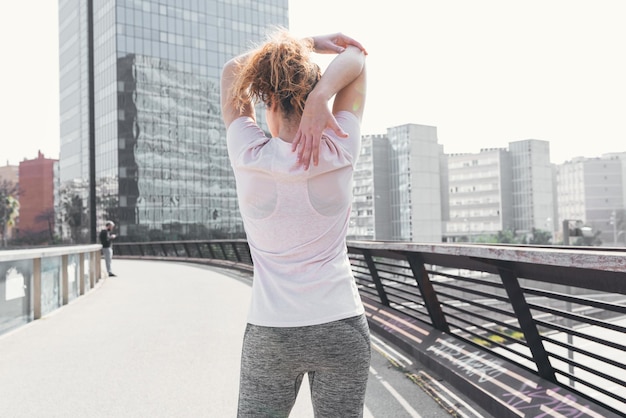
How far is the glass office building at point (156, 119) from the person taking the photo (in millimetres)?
72125

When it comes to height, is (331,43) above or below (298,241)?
above

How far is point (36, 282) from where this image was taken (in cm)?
927

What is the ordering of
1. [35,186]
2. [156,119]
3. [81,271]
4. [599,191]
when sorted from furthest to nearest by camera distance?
[599,191], [35,186], [156,119], [81,271]

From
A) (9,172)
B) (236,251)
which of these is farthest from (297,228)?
(9,172)

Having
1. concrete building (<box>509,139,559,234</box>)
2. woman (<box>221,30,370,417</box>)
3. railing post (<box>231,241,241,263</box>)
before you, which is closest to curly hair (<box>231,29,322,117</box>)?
woman (<box>221,30,370,417</box>)

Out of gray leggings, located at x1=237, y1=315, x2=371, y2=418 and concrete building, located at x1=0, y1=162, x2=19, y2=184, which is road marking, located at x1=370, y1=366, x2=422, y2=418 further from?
concrete building, located at x1=0, y1=162, x2=19, y2=184

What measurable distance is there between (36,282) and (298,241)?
30.0 ft

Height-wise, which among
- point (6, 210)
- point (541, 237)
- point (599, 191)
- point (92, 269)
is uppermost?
point (599, 191)

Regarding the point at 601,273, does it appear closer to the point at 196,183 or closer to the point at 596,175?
the point at 196,183

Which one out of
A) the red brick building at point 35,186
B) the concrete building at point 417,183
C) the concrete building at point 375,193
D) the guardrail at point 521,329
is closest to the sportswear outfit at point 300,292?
the guardrail at point 521,329

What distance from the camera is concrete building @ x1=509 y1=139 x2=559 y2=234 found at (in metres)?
133

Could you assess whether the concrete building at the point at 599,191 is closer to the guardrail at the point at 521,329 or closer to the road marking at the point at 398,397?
the guardrail at the point at 521,329

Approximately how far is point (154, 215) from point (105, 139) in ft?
44.2

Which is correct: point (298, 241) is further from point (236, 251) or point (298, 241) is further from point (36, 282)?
point (236, 251)
